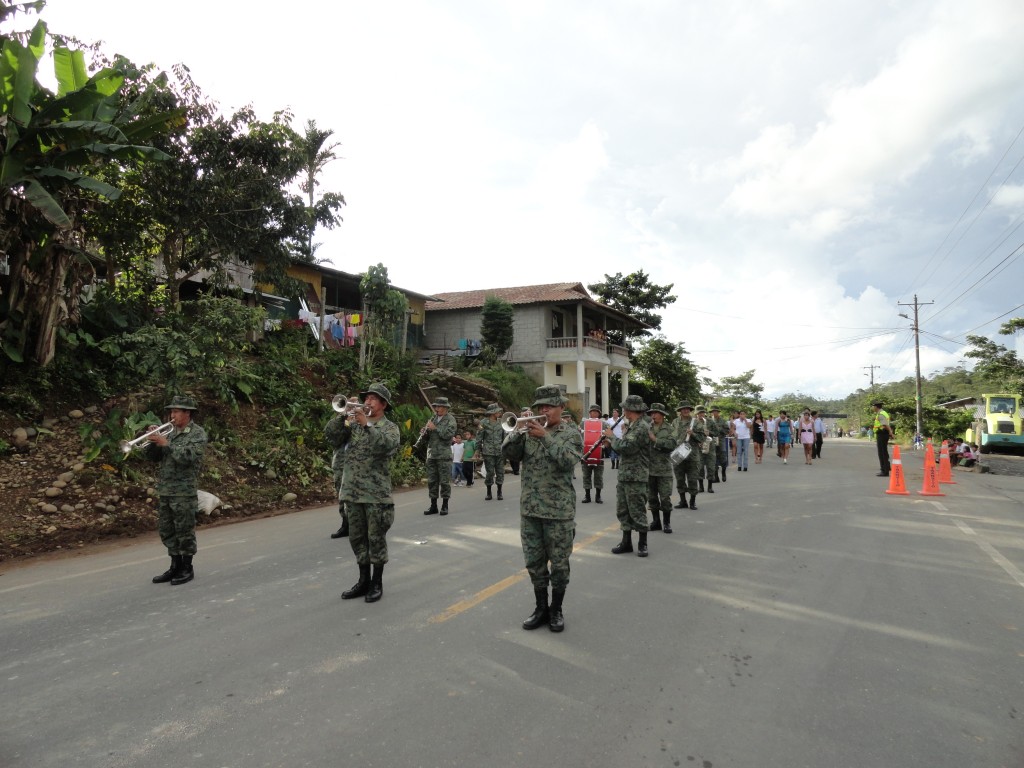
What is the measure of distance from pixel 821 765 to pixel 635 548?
4.30 meters

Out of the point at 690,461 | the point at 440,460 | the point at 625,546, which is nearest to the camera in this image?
the point at 625,546

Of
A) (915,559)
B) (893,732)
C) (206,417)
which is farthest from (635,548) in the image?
(206,417)

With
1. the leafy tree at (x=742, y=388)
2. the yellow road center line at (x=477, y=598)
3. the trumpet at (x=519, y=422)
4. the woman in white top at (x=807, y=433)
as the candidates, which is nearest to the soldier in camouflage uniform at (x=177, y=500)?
the yellow road center line at (x=477, y=598)

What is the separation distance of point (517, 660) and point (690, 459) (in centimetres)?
727

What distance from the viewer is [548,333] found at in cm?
3253

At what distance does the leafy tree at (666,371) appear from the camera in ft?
126

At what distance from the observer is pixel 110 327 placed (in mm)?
12664

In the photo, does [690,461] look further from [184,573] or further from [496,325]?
[496,325]

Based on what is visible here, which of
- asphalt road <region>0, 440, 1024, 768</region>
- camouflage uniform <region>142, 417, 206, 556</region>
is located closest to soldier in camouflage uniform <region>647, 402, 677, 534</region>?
asphalt road <region>0, 440, 1024, 768</region>

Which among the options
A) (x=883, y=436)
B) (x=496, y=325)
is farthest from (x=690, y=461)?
(x=496, y=325)

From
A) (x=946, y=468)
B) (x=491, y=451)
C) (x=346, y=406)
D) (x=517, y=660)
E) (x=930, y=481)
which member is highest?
(x=346, y=406)

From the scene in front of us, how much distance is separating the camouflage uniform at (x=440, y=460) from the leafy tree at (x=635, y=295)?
29.3 meters

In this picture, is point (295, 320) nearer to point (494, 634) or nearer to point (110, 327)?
point (110, 327)

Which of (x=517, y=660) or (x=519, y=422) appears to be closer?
(x=517, y=660)
